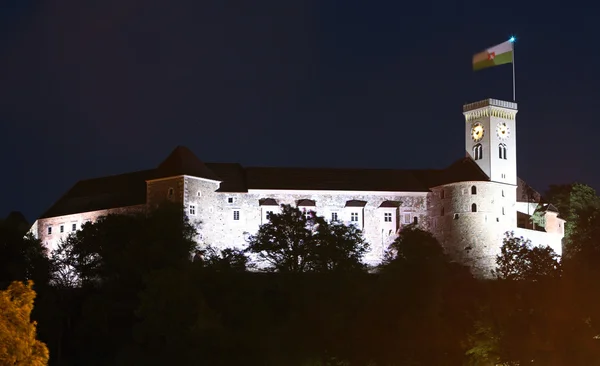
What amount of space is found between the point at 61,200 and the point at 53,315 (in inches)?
1357

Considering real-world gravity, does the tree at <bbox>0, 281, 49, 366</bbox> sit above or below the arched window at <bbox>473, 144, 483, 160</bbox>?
below

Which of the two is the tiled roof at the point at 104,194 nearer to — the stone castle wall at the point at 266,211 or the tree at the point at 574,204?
the stone castle wall at the point at 266,211

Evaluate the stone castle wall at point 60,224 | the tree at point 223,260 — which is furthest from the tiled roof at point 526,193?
the stone castle wall at point 60,224

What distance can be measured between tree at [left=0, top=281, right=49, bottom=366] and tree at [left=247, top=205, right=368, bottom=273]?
4029cm

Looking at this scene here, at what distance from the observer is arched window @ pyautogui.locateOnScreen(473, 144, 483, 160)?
339 ft

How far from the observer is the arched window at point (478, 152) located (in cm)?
10325

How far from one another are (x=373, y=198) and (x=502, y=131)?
1251 centimetres

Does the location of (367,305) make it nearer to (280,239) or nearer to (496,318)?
(496,318)

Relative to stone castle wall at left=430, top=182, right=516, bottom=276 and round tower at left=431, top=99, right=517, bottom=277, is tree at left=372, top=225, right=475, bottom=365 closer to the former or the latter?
stone castle wall at left=430, top=182, right=516, bottom=276

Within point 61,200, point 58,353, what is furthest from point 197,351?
point 61,200

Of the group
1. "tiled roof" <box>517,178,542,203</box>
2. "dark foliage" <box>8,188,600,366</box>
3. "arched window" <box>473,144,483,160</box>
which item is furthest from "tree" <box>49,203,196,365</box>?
"tiled roof" <box>517,178,542,203</box>

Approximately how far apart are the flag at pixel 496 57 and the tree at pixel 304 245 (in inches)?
772

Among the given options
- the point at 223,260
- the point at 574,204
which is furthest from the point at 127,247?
the point at 574,204

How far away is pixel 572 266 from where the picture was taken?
65.9m
